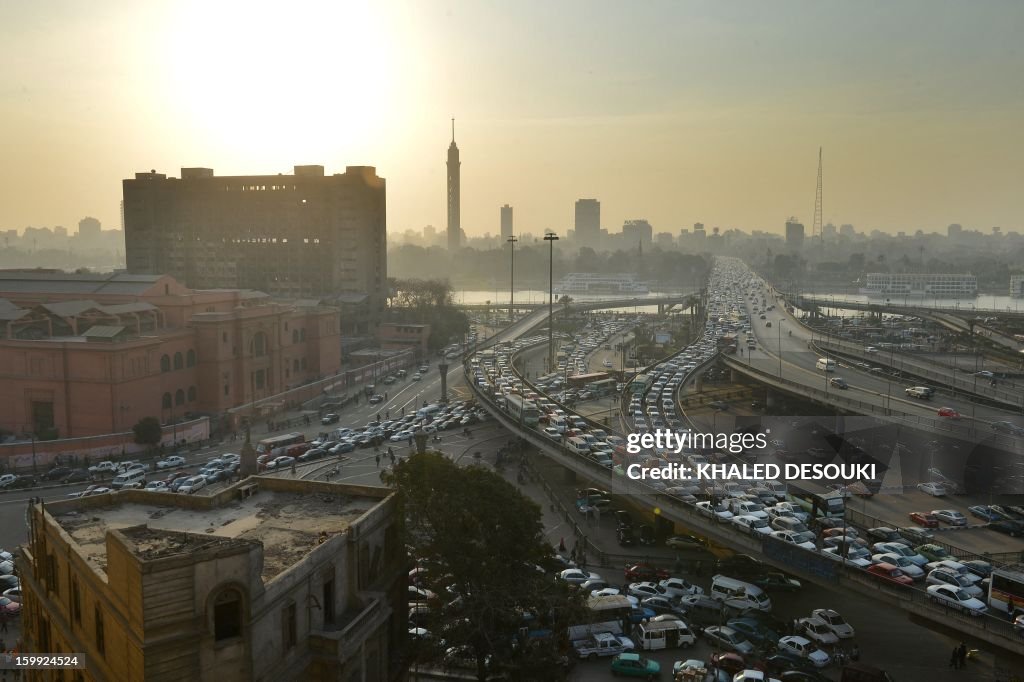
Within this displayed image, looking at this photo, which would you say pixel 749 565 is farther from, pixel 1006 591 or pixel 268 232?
pixel 268 232

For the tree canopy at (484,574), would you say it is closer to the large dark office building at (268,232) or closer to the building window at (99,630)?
the building window at (99,630)

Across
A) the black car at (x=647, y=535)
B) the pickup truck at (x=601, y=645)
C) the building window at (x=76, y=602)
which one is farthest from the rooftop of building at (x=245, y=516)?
the black car at (x=647, y=535)

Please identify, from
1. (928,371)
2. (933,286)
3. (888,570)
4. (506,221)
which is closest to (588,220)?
(506,221)

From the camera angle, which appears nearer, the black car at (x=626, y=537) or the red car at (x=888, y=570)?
the red car at (x=888, y=570)

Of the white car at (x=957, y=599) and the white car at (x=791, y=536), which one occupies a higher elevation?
the white car at (x=957, y=599)

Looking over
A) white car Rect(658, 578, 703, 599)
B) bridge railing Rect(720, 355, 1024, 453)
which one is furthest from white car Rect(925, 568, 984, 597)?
bridge railing Rect(720, 355, 1024, 453)

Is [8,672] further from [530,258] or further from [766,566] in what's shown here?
[530,258]

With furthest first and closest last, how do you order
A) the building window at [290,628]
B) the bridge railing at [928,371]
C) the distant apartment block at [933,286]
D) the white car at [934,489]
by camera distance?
the distant apartment block at [933,286] < the bridge railing at [928,371] < the white car at [934,489] < the building window at [290,628]
